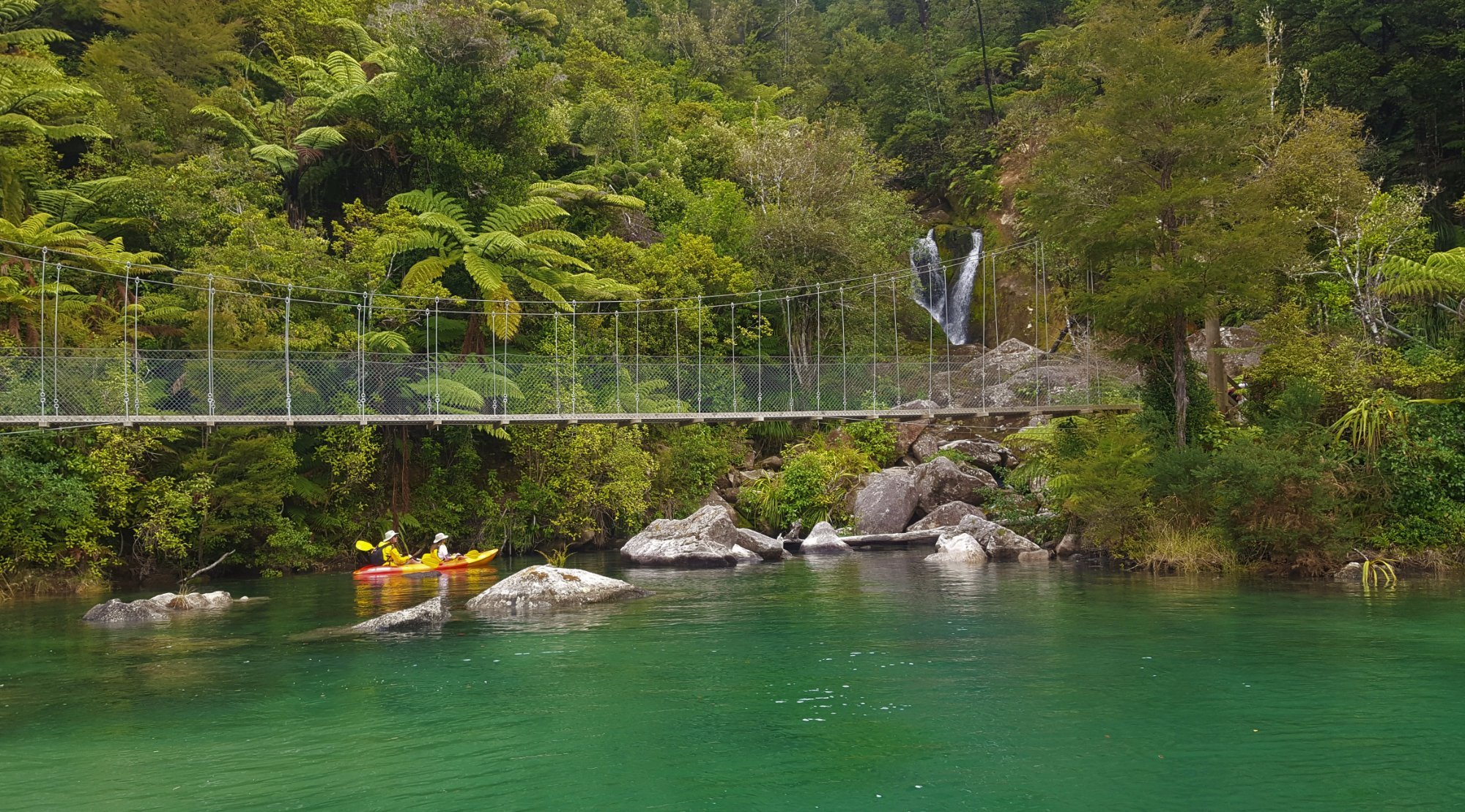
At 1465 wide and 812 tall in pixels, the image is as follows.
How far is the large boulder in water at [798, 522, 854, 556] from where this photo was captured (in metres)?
18.2

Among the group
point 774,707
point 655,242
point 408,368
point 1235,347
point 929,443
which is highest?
point 655,242

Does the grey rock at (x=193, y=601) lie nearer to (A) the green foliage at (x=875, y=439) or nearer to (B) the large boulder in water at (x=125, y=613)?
Answer: (B) the large boulder in water at (x=125, y=613)

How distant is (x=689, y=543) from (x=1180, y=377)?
25.3 ft

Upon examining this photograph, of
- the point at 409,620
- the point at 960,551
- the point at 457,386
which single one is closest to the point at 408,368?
the point at 457,386

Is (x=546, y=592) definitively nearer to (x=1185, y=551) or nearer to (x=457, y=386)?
(x=457, y=386)

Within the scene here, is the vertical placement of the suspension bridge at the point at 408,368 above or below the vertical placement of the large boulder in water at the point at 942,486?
above

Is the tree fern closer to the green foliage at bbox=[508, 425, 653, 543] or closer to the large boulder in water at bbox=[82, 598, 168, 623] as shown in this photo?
the green foliage at bbox=[508, 425, 653, 543]

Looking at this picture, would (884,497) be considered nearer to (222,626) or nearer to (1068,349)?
(1068,349)

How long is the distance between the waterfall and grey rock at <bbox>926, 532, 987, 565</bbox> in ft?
33.8

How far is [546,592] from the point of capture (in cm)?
1214

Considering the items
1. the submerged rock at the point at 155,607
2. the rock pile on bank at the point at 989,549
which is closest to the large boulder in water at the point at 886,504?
the rock pile on bank at the point at 989,549

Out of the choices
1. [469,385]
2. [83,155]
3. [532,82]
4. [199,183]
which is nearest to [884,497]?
[469,385]

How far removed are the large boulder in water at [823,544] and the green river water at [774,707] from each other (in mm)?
6330

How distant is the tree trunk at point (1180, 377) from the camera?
15.0 meters
